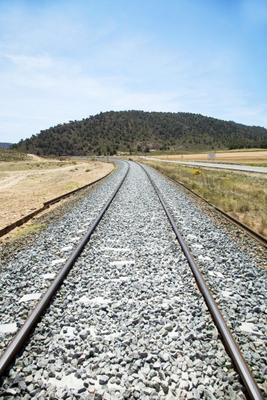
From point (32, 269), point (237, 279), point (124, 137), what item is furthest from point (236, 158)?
point (124, 137)

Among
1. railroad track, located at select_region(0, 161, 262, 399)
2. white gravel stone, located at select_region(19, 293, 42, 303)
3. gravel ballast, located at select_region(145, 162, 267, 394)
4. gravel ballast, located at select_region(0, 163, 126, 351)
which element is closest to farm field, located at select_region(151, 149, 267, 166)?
gravel ballast, located at select_region(145, 162, 267, 394)

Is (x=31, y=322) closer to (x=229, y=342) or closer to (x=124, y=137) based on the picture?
(x=229, y=342)

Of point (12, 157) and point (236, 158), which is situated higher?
point (12, 157)

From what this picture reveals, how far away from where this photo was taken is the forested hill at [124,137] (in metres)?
153

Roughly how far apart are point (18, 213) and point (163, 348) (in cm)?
1235

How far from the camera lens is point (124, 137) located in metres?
169

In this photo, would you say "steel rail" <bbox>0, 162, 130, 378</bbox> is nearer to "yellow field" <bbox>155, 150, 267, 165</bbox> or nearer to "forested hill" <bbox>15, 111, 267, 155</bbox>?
"yellow field" <bbox>155, 150, 267, 165</bbox>

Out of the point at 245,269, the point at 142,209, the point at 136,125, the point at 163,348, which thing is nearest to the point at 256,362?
the point at 163,348

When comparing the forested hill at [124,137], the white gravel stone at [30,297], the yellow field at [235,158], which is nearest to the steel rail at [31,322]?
the white gravel stone at [30,297]

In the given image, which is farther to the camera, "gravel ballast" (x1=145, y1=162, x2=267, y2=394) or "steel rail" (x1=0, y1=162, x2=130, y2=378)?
"gravel ballast" (x1=145, y1=162, x2=267, y2=394)

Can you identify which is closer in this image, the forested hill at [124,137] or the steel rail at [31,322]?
the steel rail at [31,322]

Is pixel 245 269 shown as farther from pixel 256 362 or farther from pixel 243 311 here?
pixel 256 362

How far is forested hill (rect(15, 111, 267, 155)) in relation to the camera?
503ft

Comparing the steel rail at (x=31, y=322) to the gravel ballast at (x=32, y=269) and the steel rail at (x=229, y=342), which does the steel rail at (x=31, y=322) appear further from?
the steel rail at (x=229, y=342)
